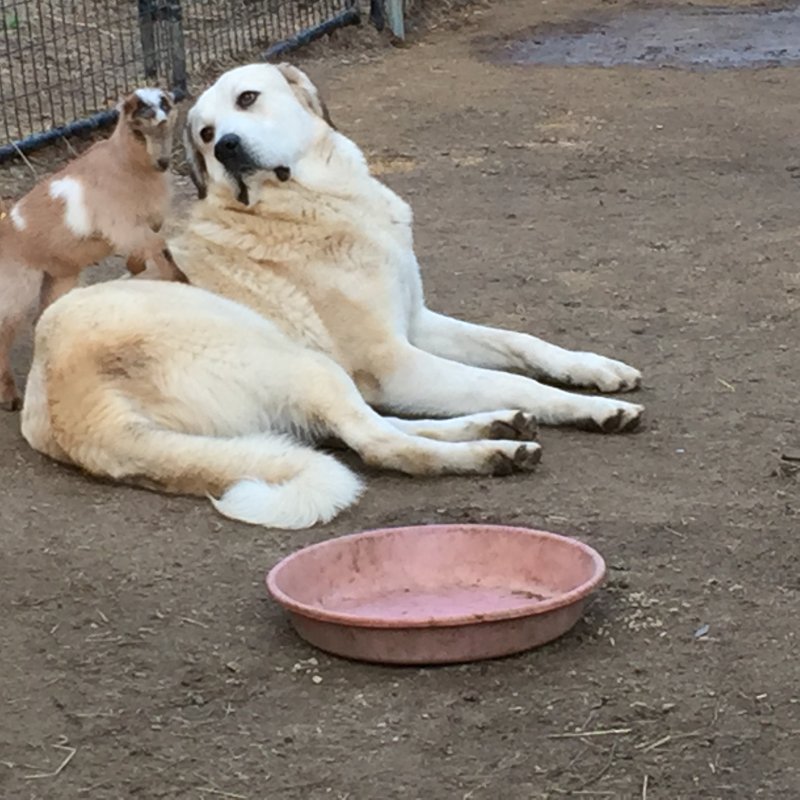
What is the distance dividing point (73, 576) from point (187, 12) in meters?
7.65

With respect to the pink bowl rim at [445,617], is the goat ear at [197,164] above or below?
above

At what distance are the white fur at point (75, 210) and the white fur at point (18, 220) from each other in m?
Answer: 0.12

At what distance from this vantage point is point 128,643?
320cm

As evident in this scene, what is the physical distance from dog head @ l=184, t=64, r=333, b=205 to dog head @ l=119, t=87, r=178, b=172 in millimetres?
236

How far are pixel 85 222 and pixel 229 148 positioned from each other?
63cm

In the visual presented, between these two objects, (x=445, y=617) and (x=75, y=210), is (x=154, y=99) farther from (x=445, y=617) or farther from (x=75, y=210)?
(x=445, y=617)

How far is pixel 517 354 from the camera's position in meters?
4.79

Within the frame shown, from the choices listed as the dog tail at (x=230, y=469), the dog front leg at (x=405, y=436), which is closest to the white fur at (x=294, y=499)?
the dog tail at (x=230, y=469)

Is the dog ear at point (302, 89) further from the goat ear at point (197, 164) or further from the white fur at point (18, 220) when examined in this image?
the white fur at point (18, 220)

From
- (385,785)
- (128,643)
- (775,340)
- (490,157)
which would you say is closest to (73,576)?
(128,643)

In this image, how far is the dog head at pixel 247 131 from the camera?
178 inches

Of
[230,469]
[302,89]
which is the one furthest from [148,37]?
[230,469]

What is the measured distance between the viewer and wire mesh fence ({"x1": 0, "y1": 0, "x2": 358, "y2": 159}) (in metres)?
8.44

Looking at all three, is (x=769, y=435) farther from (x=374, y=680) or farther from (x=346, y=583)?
(x=374, y=680)
